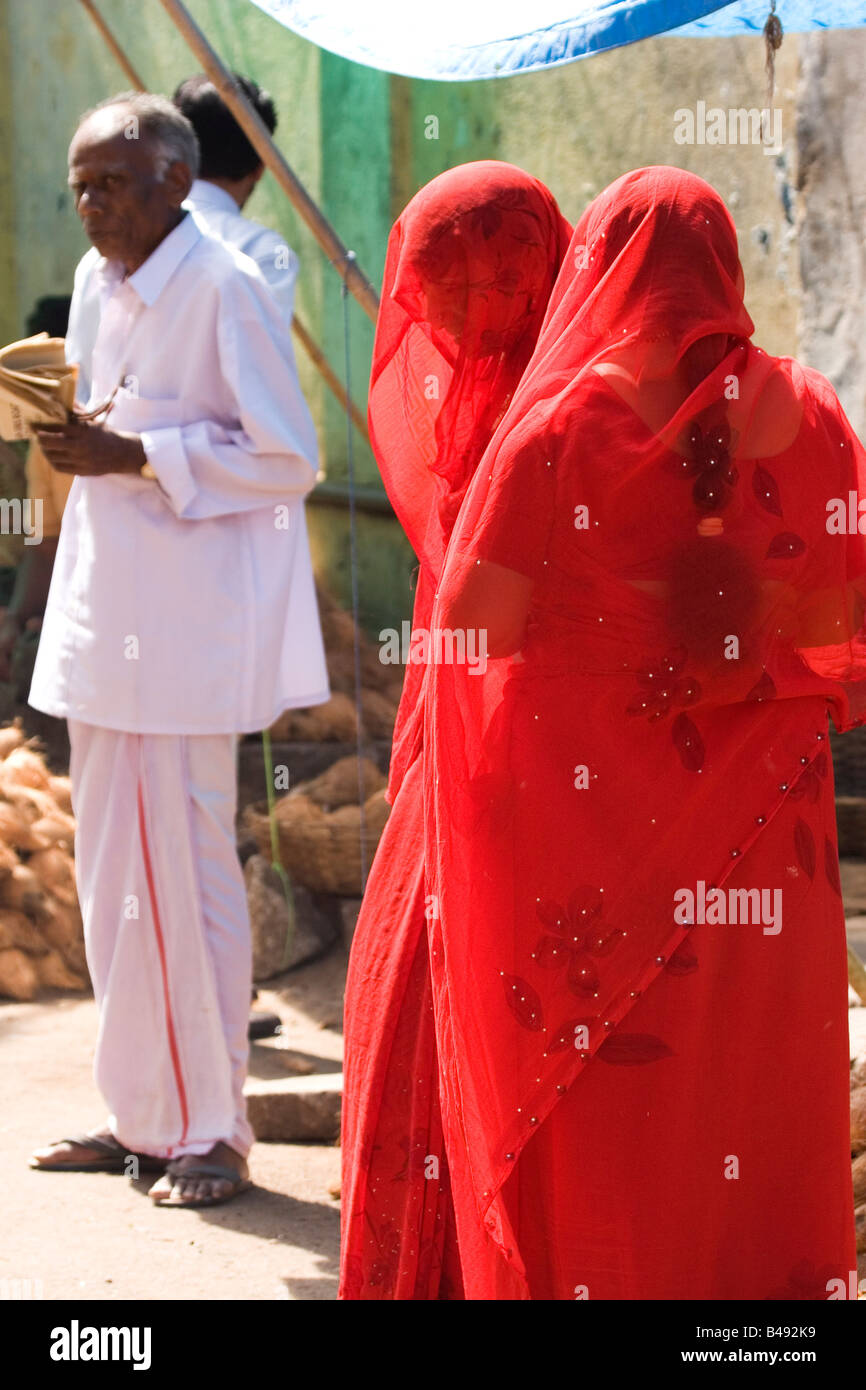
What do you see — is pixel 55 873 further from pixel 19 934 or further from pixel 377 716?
pixel 377 716

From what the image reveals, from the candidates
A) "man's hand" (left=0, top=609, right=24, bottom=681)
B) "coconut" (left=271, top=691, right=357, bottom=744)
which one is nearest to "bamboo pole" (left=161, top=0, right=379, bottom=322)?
"coconut" (left=271, top=691, right=357, bottom=744)

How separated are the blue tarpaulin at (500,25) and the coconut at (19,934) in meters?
3.50

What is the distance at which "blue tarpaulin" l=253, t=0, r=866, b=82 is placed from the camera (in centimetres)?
263

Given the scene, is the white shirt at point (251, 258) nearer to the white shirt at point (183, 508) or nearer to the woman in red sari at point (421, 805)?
the white shirt at point (183, 508)

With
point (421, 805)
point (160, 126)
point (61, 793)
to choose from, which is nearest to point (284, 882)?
point (61, 793)

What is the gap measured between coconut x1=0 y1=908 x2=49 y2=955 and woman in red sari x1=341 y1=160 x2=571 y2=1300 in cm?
328

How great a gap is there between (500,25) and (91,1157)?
8.46 feet

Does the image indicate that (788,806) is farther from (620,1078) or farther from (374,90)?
(374,90)

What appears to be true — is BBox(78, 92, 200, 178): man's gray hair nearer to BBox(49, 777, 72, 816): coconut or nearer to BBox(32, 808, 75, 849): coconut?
BBox(32, 808, 75, 849): coconut

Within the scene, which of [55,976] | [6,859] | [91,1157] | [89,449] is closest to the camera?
[89,449]

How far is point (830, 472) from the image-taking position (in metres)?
2.11

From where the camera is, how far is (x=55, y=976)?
5617 millimetres

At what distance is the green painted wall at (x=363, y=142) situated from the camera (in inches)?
226
